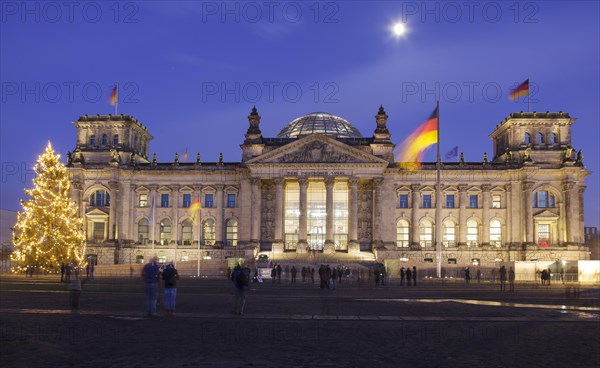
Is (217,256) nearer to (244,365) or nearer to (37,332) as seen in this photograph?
(37,332)

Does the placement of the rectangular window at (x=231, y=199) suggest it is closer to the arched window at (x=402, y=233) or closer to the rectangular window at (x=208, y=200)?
the rectangular window at (x=208, y=200)

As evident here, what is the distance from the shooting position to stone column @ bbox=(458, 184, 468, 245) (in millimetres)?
89750

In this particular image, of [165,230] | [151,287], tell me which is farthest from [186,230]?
[151,287]

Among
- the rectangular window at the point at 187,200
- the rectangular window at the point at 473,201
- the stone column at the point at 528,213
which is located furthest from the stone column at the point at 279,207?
the stone column at the point at 528,213

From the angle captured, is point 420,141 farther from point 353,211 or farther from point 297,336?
point 297,336

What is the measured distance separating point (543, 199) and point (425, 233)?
16510 millimetres

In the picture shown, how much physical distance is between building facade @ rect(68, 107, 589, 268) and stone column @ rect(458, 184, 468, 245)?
14cm

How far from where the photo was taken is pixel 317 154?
85.6m

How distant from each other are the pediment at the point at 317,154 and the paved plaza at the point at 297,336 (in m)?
54.5

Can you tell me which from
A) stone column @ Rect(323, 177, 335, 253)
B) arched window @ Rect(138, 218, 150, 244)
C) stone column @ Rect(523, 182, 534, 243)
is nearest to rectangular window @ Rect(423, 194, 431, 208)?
stone column @ Rect(523, 182, 534, 243)

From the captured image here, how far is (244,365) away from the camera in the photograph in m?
14.5

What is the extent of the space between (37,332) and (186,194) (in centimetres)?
7444

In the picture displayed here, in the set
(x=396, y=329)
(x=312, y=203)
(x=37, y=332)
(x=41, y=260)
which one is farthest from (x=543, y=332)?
(x=312, y=203)

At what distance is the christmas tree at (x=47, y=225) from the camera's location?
207 ft
